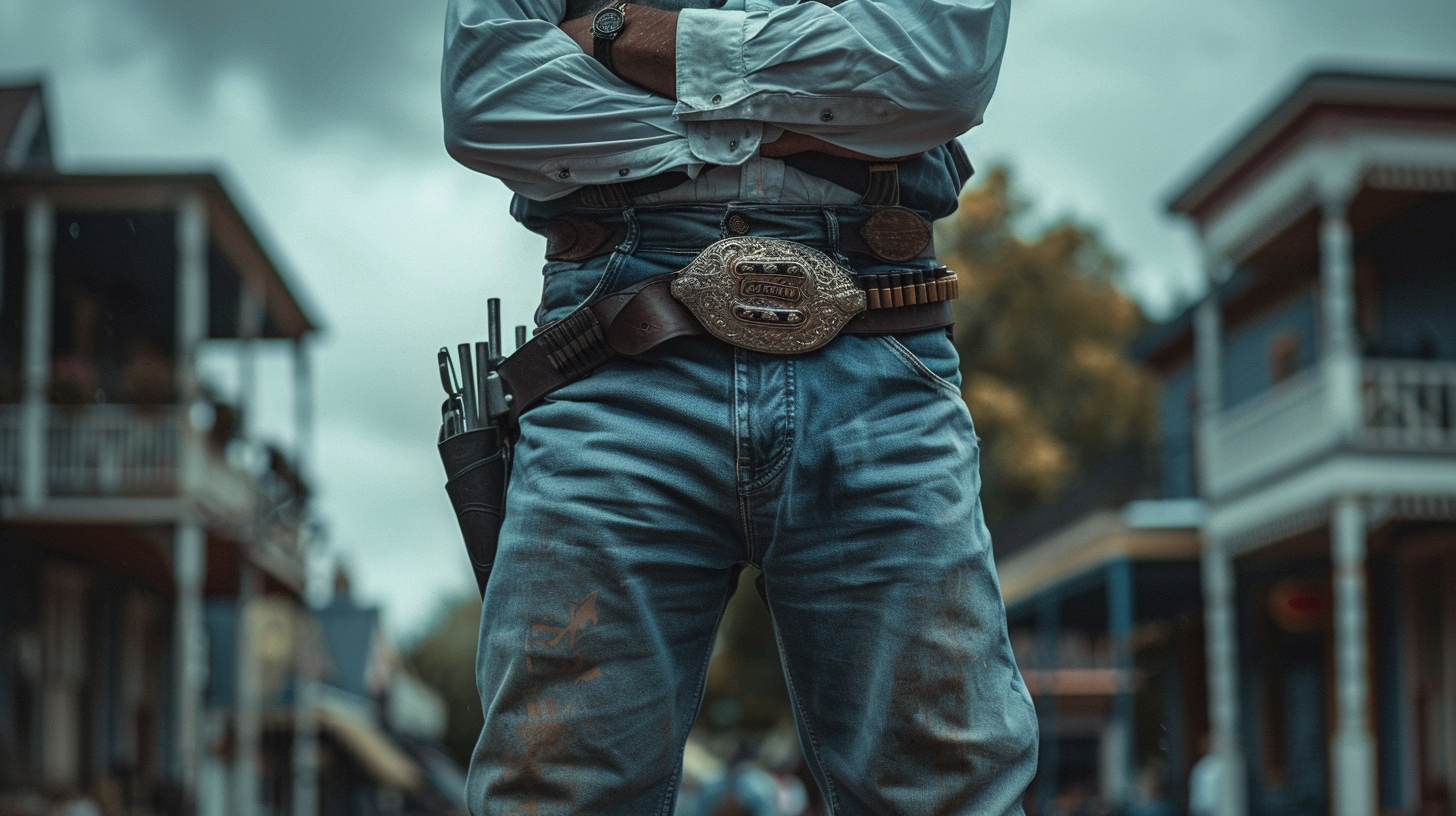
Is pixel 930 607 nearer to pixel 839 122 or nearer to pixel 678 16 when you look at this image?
pixel 839 122

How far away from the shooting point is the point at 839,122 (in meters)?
2.07

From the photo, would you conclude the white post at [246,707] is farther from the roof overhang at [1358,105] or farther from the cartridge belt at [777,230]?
the cartridge belt at [777,230]

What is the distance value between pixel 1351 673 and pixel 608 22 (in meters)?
14.4

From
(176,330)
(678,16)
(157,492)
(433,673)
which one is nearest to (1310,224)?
(157,492)

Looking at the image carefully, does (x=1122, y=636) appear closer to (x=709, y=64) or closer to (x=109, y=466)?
(x=109, y=466)

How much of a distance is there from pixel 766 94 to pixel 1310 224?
674 inches

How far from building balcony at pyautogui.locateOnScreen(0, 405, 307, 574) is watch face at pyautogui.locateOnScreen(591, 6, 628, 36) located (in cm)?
1626

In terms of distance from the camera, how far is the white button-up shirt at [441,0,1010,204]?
6.77ft

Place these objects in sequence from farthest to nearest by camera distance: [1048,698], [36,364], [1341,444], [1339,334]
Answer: [1048,698] < [36,364] < [1341,444] < [1339,334]

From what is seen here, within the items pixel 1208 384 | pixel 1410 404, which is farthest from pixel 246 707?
pixel 1410 404

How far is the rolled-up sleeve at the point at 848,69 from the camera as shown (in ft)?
6.75

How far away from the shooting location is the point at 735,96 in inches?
81.2

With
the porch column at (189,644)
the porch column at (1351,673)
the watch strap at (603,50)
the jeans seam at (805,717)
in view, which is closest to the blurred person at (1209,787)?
the porch column at (1351,673)

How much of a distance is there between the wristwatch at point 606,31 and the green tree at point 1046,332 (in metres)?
36.9
